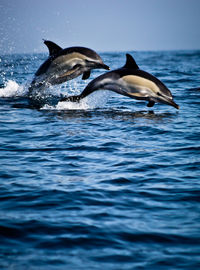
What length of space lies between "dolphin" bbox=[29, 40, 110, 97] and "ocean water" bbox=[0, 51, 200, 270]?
2.57m

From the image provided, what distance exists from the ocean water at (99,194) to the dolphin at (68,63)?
2568 mm

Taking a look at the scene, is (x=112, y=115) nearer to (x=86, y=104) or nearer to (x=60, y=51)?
(x=86, y=104)

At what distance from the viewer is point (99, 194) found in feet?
19.7

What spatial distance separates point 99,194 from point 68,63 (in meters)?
8.01

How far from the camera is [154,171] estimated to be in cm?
703

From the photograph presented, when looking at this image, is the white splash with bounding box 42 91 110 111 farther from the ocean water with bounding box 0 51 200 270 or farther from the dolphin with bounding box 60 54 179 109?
the ocean water with bounding box 0 51 200 270

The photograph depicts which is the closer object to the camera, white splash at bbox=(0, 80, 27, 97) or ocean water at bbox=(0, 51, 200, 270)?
ocean water at bbox=(0, 51, 200, 270)

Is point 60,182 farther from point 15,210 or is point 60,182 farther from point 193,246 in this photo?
point 193,246

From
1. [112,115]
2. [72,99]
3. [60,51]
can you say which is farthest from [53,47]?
[112,115]

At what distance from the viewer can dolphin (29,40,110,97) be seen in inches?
525

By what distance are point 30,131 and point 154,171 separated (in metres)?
4.03

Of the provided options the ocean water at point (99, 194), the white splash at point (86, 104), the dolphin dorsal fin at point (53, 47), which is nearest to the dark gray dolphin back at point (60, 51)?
the dolphin dorsal fin at point (53, 47)

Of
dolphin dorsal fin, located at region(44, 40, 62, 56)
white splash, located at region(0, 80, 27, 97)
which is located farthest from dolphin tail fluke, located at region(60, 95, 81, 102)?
white splash, located at region(0, 80, 27, 97)

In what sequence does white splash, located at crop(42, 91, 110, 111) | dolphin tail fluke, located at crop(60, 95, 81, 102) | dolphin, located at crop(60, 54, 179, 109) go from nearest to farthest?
1. dolphin, located at crop(60, 54, 179, 109)
2. dolphin tail fluke, located at crop(60, 95, 81, 102)
3. white splash, located at crop(42, 91, 110, 111)
